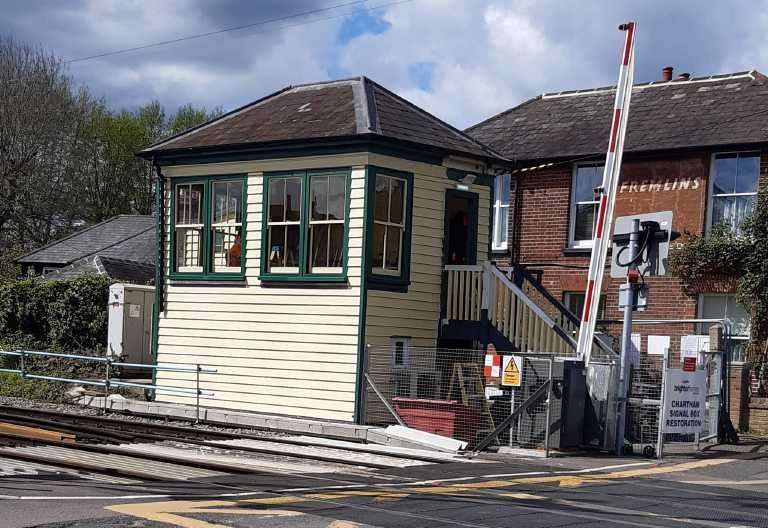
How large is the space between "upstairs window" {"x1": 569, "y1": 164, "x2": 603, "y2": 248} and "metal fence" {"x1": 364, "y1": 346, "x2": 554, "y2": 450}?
6.67 m

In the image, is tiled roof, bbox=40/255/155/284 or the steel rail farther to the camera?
tiled roof, bbox=40/255/155/284

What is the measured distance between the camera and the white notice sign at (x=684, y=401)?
604 inches

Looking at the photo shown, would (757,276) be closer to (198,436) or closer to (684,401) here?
(684,401)

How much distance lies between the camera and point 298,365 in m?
18.7

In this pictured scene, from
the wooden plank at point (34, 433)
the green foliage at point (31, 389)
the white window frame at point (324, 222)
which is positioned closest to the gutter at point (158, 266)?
the green foliage at point (31, 389)

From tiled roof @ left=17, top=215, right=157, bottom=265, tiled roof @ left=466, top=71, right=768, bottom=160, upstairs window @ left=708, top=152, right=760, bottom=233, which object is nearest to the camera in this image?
upstairs window @ left=708, top=152, right=760, bottom=233

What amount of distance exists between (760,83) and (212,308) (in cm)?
1309

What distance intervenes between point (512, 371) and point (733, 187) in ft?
28.5

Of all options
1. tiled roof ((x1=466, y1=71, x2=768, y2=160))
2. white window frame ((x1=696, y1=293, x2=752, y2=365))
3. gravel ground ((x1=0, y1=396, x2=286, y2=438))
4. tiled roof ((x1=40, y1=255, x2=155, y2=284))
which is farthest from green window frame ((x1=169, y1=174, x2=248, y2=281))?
tiled roof ((x1=40, y1=255, x2=155, y2=284))

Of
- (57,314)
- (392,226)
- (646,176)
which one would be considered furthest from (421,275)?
(57,314)

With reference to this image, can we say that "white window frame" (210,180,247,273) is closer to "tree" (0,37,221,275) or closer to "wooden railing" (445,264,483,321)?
"wooden railing" (445,264,483,321)

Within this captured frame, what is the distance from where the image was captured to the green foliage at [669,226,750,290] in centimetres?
2112

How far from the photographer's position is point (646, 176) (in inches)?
906

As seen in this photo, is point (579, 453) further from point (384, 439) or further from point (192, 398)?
point (192, 398)
